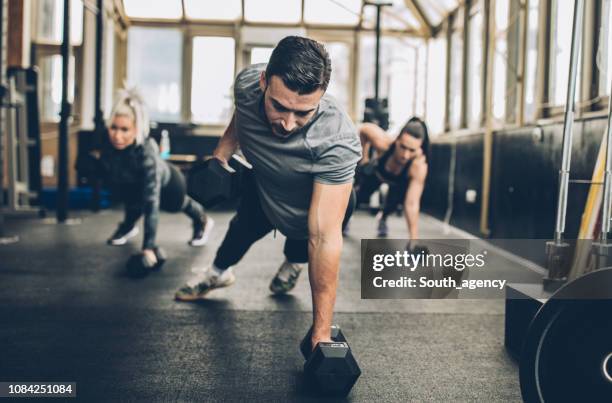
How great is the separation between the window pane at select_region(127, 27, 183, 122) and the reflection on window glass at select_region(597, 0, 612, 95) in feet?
20.7

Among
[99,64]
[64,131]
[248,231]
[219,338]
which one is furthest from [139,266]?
[99,64]

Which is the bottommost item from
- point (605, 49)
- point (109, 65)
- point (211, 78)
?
point (605, 49)

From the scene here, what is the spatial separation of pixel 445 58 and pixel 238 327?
5.72 m

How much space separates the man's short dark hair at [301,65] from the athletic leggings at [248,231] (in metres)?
0.70

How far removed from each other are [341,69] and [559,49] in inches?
202

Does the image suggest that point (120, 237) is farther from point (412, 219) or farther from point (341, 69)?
point (341, 69)

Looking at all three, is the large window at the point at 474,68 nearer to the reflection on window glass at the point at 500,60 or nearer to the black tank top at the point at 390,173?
the reflection on window glass at the point at 500,60

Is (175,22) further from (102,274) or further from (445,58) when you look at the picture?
(102,274)

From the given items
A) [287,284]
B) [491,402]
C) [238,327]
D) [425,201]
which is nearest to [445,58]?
[425,201]

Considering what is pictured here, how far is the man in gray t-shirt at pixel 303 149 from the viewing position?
1.59m

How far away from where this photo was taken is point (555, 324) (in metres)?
1.25

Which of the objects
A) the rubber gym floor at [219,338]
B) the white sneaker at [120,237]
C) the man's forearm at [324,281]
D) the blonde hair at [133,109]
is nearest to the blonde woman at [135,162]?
the blonde hair at [133,109]

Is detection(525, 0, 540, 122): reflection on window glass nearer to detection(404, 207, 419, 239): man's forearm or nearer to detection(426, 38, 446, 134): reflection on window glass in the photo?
detection(404, 207, 419, 239): man's forearm

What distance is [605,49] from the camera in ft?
10.5
